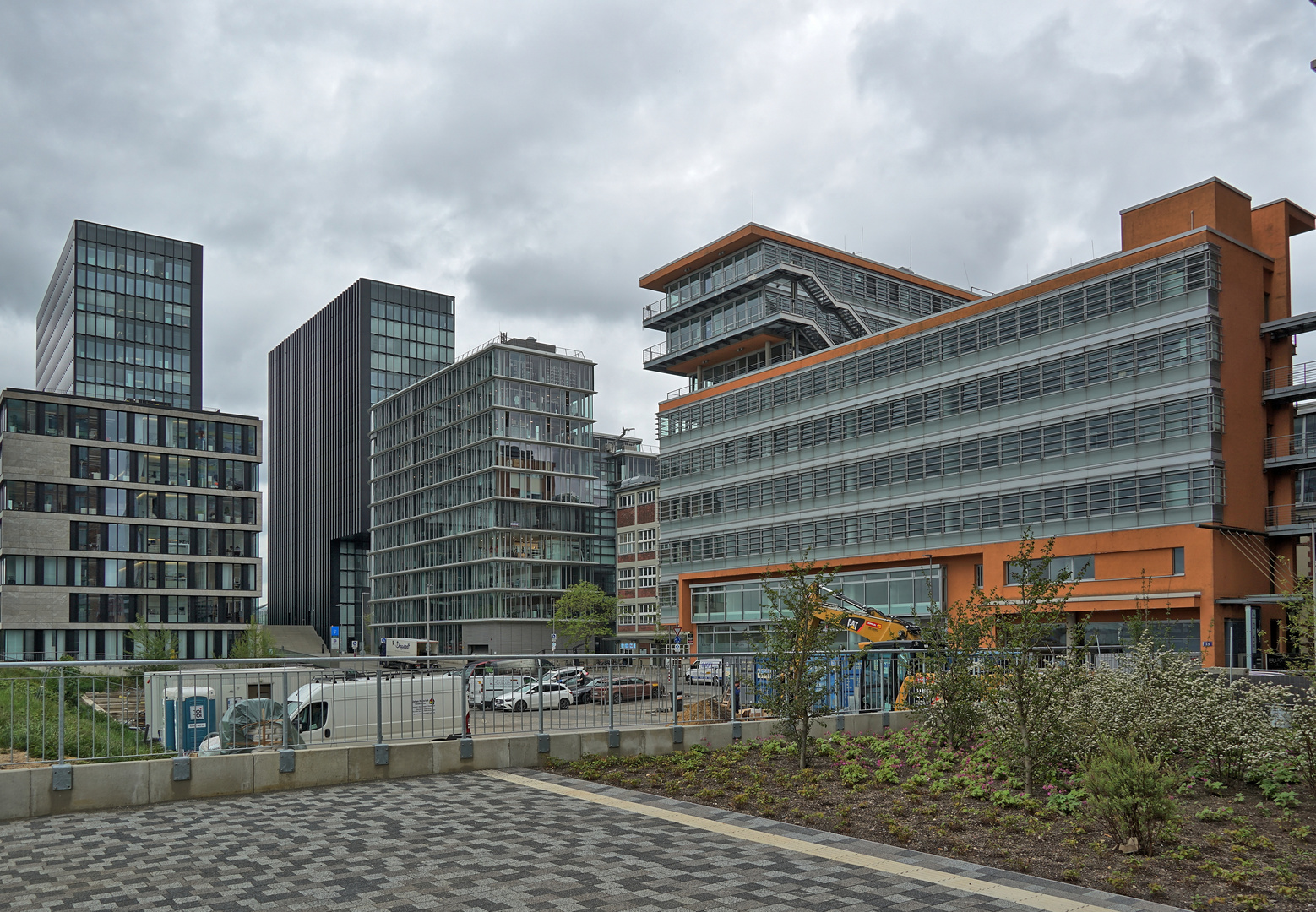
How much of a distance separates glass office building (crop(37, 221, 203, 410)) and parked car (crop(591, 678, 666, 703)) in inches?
4573

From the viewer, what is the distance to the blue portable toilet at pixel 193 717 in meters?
14.0

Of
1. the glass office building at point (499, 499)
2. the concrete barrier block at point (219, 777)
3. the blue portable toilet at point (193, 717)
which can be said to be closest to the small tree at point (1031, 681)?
the concrete barrier block at point (219, 777)

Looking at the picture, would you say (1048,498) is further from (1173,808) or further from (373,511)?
(373,511)

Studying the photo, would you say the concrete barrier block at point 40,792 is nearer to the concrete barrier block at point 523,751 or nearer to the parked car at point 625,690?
the concrete barrier block at point 523,751

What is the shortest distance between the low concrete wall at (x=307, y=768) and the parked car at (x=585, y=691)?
57cm

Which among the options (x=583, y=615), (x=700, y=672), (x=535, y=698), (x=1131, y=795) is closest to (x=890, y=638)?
(x=700, y=672)

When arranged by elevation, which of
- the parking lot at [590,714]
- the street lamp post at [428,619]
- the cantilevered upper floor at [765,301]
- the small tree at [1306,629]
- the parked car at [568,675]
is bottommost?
the street lamp post at [428,619]

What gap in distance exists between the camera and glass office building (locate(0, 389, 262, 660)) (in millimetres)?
81312

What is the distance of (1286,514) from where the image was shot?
47812 millimetres

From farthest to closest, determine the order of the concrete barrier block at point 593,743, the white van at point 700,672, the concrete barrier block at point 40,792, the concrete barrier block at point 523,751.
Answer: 1. the white van at point 700,672
2. the concrete barrier block at point 593,743
3. the concrete barrier block at point 523,751
4. the concrete barrier block at point 40,792

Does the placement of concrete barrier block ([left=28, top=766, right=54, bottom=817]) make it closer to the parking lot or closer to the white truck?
the parking lot

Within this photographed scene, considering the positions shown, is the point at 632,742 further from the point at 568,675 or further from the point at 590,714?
the point at 568,675

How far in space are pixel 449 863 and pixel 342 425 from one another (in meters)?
137

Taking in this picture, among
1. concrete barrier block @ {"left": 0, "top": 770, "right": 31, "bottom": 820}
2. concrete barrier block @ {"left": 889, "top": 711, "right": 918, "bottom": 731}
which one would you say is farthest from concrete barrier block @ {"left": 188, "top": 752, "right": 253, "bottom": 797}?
concrete barrier block @ {"left": 889, "top": 711, "right": 918, "bottom": 731}
